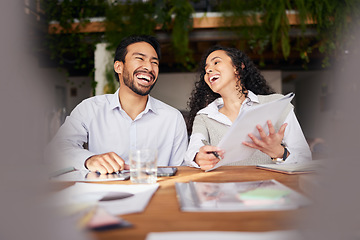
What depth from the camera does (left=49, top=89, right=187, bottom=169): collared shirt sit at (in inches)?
71.4

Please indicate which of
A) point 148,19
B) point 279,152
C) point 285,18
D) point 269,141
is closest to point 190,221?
point 269,141

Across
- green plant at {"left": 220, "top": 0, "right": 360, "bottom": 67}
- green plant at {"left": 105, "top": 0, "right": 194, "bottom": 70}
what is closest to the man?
green plant at {"left": 105, "top": 0, "right": 194, "bottom": 70}

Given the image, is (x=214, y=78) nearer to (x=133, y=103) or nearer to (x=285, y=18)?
(x=133, y=103)

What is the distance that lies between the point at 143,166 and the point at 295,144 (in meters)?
0.91

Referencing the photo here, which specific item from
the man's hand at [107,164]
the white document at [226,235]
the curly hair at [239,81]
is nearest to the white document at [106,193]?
the white document at [226,235]

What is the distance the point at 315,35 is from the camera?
3.90 m

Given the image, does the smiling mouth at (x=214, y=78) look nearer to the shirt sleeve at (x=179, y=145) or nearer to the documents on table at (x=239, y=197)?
the shirt sleeve at (x=179, y=145)

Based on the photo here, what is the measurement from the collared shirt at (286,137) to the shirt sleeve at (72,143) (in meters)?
0.48

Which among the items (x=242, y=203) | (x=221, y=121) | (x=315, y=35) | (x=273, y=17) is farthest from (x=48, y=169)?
(x=315, y=35)

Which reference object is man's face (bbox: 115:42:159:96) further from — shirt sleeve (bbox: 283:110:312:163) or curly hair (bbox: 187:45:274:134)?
shirt sleeve (bbox: 283:110:312:163)

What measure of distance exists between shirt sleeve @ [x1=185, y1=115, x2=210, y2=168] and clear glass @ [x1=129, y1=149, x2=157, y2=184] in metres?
0.41

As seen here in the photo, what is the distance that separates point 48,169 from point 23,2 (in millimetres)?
3513

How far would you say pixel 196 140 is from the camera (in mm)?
1578

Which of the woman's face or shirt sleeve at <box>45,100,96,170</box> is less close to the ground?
the woman's face
